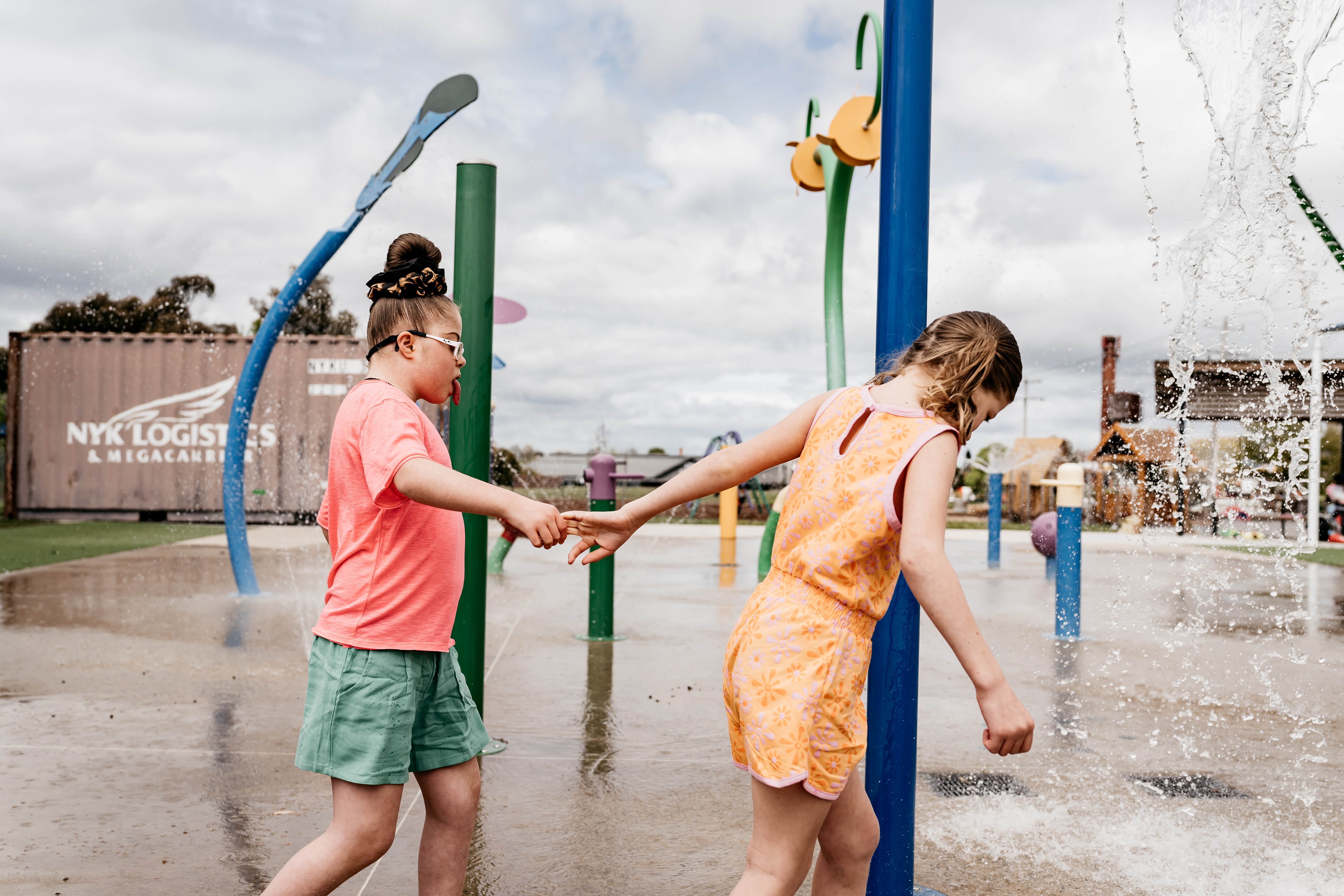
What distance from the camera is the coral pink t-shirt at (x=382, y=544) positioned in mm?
2004

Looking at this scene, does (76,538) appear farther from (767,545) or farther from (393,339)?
(393,339)

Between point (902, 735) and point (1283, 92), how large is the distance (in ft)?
12.6

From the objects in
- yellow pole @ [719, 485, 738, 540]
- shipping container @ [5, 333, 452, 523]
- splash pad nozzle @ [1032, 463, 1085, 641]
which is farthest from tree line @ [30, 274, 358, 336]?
splash pad nozzle @ [1032, 463, 1085, 641]

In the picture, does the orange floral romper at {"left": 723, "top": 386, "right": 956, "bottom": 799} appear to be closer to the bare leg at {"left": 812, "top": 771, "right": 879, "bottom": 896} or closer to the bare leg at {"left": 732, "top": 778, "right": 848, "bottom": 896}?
the bare leg at {"left": 732, "top": 778, "right": 848, "bottom": 896}

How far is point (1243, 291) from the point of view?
433 cm

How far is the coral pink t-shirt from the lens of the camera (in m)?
2.00

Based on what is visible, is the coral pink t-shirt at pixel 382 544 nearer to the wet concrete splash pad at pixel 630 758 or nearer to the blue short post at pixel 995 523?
the wet concrete splash pad at pixel 630 758

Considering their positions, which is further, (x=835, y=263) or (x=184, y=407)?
(x=184, y=407)

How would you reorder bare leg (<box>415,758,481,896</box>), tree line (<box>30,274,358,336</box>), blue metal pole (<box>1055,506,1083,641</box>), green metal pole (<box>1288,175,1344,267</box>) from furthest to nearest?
tree line (<box>30,274,358,336</box>), blue metal pole (<box>1055,506,1083,641</box>), green metal pole (<box>1288,175,1344,267</box>), bare leg (<box>415,758,481,896</box>)

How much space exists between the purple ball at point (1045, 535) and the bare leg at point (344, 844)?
30.3 feet

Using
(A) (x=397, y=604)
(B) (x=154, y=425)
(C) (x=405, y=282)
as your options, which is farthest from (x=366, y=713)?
(B) (x=154, y=425)

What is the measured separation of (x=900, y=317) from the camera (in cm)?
244

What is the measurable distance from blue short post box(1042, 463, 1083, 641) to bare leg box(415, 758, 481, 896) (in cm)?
554

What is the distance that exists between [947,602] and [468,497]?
0.85 m
